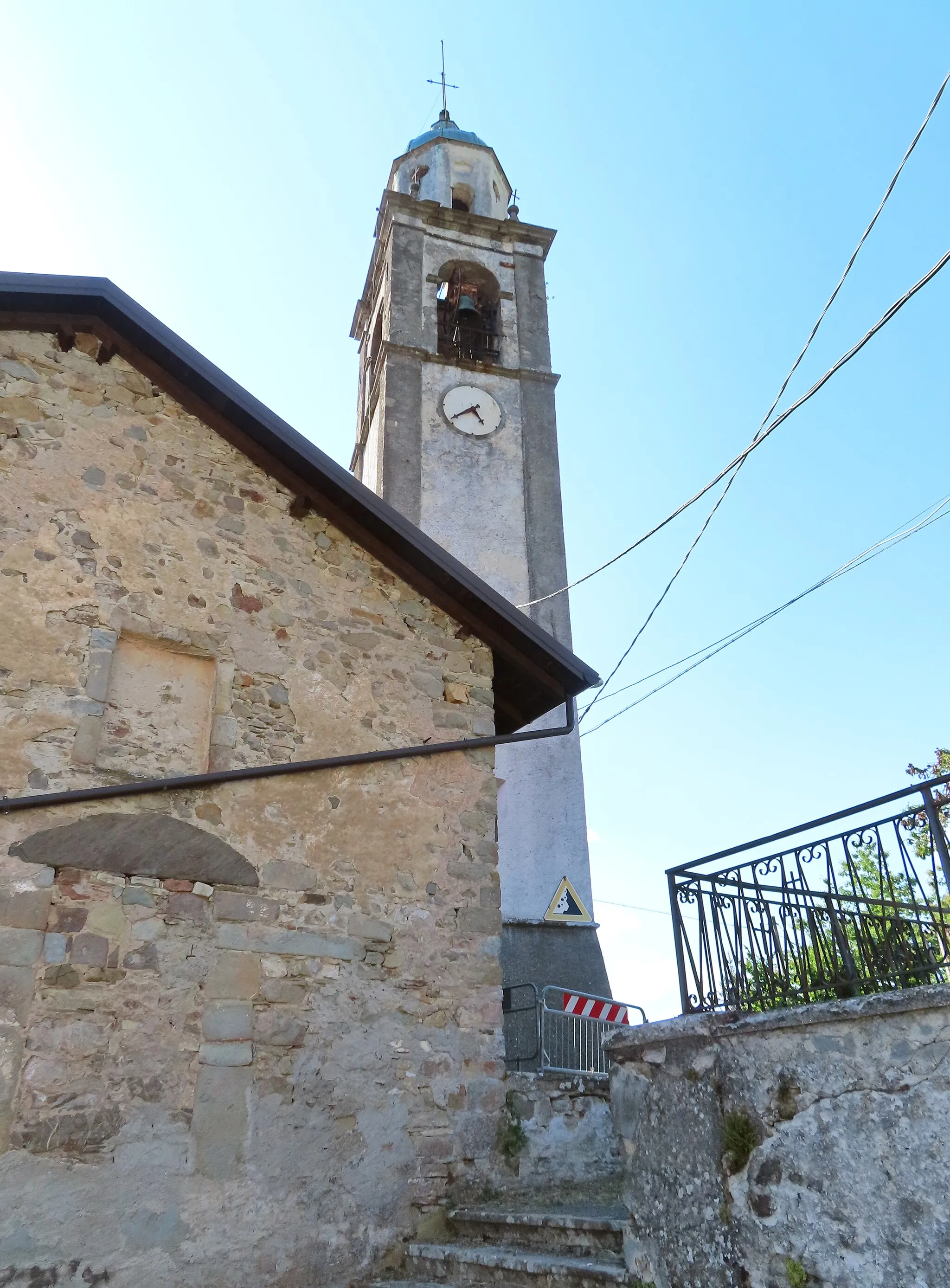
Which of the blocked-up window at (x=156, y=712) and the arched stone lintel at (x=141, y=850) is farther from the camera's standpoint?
the blocked-up window at (x=156, y=712)

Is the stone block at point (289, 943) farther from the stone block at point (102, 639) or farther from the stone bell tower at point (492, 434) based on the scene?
the stone bell tower at point (492, 434)

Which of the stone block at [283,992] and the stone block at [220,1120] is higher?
the stone block at [283,992]

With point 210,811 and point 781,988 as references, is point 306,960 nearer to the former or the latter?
point 210,811

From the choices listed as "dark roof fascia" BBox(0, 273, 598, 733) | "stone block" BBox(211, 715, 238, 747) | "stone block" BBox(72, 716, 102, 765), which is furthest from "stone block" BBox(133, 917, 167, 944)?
"dark roof fascia" BBox(0, 273, 598, 733)

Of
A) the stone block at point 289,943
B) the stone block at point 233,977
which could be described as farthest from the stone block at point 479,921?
the stone block at point 233,977

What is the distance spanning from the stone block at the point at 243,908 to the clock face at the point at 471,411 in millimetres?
9751

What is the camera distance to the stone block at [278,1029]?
539cm

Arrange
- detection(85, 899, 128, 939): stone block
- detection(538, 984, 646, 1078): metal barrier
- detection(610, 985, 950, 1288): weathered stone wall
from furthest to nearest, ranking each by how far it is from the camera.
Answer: detection(538, 984, 646, 1078): metal barrier < detection(85, 899, 128, 939): stone block < detection(610, 985, 950, 1288): weathered stone wall

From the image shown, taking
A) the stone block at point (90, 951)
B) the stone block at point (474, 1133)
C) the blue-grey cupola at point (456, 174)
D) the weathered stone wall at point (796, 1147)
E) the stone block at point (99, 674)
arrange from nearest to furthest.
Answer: the weathered stone wall at point (796, 1147) → the stone block at point (90, 951) → the stone block at point (99, 674) → the stone block at point (474, 1133) → the blue-grey cupola at point (456, 174)

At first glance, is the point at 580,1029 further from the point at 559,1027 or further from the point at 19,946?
the point at 19,946

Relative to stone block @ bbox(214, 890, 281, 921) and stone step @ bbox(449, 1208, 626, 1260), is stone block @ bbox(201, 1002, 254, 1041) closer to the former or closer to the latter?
stone block @ bbox(214, 890, 281, 921)

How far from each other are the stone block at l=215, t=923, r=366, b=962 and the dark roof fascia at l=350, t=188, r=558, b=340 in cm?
1338

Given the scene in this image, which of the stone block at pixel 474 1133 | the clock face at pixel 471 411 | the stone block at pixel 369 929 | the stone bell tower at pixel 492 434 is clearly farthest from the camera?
the clock face at pixel 471 411

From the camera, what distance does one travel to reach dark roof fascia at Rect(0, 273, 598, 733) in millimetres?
6363
